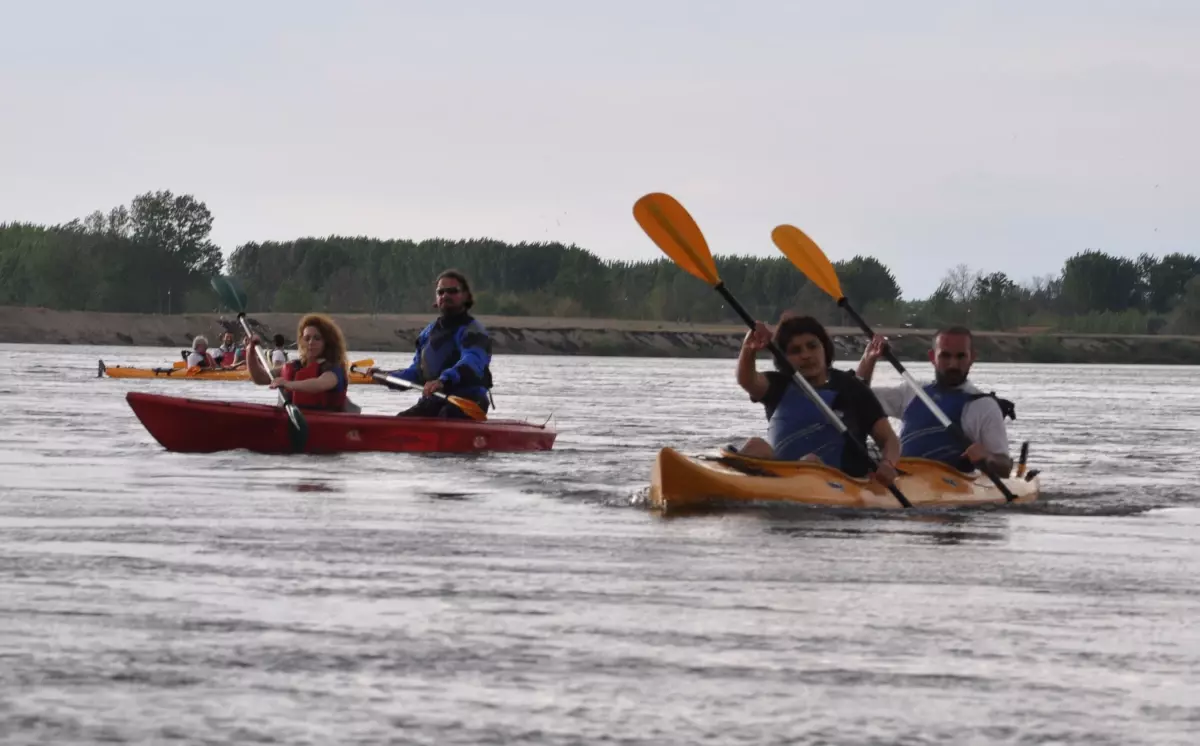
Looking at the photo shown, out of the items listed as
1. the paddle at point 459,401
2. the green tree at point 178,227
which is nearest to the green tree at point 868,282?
the green tree at point 178,227

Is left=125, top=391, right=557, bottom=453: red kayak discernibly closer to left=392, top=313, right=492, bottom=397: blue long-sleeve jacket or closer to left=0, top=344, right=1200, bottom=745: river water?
left=392, top=313, right=492, bottom=397: blue long-sleeve jacket

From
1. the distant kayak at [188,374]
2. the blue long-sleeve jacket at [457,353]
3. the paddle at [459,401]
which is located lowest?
the distant kayak at [188,374]

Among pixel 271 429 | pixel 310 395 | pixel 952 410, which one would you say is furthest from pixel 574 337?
pixel 952 410

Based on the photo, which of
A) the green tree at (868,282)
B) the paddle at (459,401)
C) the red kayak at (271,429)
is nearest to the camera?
the red kayak at (271,429)

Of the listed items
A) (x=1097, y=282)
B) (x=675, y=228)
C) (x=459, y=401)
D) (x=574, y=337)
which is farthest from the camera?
(x=1097, y=282)

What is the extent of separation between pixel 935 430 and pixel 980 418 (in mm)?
358

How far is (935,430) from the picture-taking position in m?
12.6

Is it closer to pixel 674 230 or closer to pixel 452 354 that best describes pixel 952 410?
pixel 674 230

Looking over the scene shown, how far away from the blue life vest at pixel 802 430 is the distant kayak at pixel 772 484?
0.34m

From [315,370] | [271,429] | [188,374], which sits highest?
[315,370]

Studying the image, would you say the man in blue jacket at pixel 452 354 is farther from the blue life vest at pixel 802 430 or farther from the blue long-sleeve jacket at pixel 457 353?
the blue life vest at pixel 802 430

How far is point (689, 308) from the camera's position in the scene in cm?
11656

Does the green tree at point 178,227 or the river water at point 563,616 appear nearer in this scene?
the river water at point 563,616

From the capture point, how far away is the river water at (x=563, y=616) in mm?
5336
